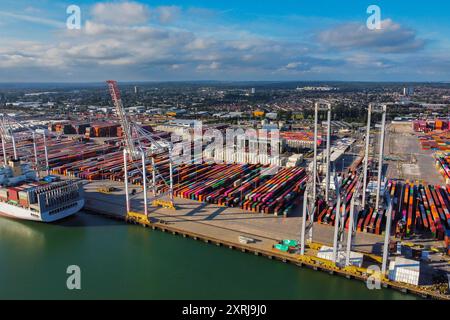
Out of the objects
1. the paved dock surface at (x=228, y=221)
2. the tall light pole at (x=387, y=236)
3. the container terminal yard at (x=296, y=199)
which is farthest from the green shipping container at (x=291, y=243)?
the tall light pole at (x=387, y=236)

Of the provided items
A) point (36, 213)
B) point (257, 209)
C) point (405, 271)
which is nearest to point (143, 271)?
point (257, 209)

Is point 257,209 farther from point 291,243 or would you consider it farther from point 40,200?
point 40,200

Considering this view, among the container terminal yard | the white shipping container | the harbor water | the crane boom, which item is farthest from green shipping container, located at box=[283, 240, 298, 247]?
the crane boom

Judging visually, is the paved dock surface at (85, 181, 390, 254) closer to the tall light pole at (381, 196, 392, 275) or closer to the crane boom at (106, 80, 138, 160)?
the tall light pole at (381, 196, 392, 275)

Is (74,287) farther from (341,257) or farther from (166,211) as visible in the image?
(341,257)

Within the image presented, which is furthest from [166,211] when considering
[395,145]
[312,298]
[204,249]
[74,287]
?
[395,145]

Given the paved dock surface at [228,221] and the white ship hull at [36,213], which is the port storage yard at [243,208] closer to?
the paved dock surface at [228,221]
